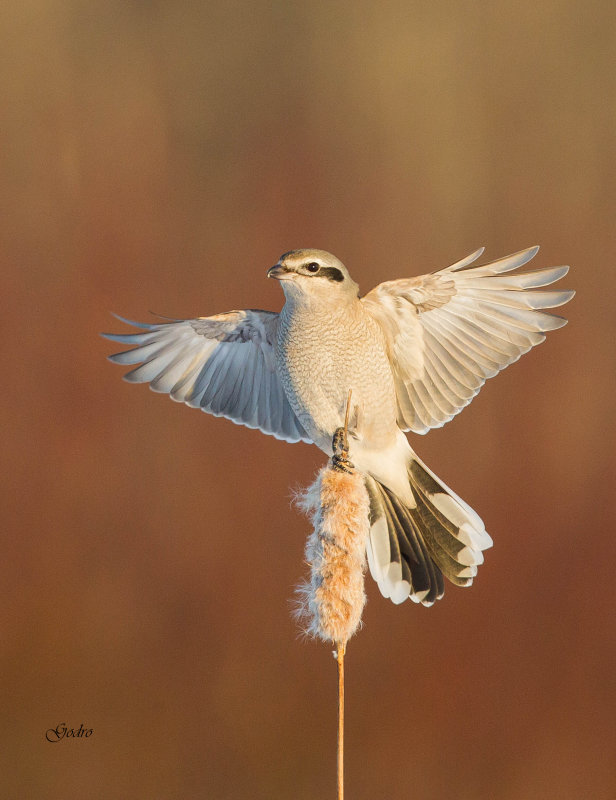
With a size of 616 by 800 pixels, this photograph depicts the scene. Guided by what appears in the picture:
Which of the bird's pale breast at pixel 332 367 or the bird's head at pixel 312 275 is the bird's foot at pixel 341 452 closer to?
the bird's pale breast at pixel 332 367

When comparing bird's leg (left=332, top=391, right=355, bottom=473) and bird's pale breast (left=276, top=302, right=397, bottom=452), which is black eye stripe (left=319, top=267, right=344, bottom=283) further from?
bird's leg (left=332, top=391, right=355, bottom=473)

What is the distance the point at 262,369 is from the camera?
7.23 ft

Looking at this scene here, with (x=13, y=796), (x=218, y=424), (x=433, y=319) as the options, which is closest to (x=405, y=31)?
(x=218, y=424)

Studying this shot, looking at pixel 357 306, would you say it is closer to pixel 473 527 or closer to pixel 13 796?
pixel 473 527

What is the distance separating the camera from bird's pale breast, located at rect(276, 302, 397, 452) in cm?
186

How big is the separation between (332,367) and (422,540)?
20.5 inches

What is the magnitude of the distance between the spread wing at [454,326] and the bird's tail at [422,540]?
174 millimetres

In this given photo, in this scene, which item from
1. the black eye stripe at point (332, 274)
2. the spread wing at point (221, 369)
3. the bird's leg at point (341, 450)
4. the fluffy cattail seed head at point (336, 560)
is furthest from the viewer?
the spread wing at point (221, 369)

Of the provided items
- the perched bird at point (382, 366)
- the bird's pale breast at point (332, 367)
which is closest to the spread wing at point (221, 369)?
the perched bird at point (382, 366)

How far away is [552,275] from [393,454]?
58cm

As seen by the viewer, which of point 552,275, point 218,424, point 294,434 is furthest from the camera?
point 218,424

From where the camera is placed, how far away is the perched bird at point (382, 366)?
188 centimetres

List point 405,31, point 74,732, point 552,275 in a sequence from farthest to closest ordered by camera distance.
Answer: point 405,31, point 74,732, point 552,275
